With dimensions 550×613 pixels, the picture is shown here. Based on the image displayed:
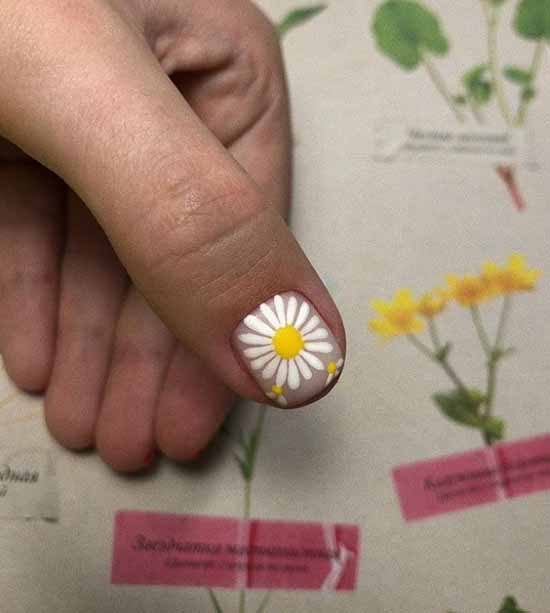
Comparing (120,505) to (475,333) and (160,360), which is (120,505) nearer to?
(160,360)

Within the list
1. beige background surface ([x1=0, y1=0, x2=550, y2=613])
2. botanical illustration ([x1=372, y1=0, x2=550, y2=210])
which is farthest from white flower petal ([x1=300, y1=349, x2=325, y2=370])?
botanical illustration ([x1=372, y1=0, x2=550, y2=210])

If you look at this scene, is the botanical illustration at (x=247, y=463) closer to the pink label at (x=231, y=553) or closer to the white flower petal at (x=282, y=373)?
the pink label at (x=231, y=553)

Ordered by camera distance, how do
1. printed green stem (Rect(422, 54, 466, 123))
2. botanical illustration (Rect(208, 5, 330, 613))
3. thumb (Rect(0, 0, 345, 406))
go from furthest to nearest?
printed green stem (Rect(422, 54, 466, 123)) < botanical illustration (Rect(208, 5, 330, 613)) < thumb (Rect(0, 0, 345, 406))

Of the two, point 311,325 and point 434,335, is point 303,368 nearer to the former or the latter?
point 311,325

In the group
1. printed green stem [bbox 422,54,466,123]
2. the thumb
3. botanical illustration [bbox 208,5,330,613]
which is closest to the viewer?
the thumb

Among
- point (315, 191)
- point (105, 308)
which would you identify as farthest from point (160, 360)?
point (315, 191)

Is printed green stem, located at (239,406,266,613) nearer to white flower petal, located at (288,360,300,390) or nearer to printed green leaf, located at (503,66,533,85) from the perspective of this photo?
white flower petal, located at (288,360,300,390)

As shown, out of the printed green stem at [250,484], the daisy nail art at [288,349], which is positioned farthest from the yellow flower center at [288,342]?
the printed green stem at [250,484]
